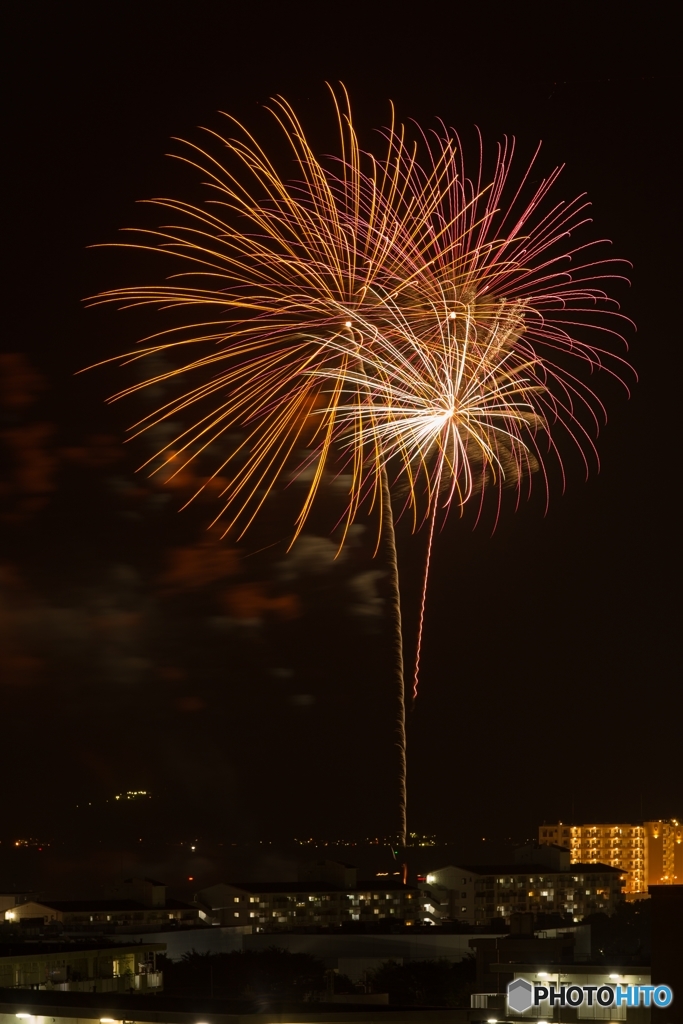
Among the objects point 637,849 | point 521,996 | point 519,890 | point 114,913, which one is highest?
point 521,996

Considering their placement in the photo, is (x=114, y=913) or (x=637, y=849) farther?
(x=637, y=849)

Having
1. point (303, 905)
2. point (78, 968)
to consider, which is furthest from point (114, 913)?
point (78, 968)

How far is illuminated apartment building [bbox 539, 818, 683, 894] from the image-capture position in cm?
5522

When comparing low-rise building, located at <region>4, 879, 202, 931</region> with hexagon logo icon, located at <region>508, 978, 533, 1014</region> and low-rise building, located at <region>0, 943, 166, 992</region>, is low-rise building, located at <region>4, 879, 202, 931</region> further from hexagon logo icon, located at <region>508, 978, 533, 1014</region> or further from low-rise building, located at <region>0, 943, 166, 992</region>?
hexagon logo icon, located at <region>508, 978, 533, 1014</region>

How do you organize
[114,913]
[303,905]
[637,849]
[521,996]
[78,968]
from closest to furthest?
[521,996]
[78,968]
[114,913]
[303,905]
[637,849]

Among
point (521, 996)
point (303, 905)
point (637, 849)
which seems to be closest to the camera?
point (521, 996)

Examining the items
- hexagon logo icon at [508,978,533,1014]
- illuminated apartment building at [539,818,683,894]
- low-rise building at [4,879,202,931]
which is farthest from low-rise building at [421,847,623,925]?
hexagon logo icon at [508,978,533,1014]

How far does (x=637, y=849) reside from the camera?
184 ft

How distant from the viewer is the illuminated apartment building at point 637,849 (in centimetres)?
5522

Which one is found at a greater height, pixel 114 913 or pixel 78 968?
pixel 78 968

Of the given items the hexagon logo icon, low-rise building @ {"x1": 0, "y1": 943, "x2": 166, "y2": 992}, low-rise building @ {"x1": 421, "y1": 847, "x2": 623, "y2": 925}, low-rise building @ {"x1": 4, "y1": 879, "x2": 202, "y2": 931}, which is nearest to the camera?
the hexagon logo icon

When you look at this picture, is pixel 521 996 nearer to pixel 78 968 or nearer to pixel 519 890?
pixel 78 968

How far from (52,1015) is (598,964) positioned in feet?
17.4

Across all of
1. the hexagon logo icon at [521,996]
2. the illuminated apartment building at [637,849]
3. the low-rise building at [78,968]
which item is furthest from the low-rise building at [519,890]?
the hexagon logo icon at [521,996]
